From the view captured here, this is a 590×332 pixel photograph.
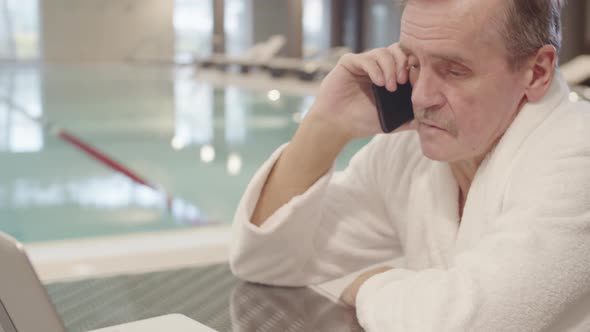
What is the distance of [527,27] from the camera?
1.12 meters

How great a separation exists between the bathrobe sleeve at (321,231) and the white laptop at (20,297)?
730mm

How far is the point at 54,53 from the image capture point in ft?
99.5

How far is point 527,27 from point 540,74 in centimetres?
9

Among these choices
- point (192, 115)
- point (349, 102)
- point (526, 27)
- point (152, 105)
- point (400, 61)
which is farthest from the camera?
point (152, 105)

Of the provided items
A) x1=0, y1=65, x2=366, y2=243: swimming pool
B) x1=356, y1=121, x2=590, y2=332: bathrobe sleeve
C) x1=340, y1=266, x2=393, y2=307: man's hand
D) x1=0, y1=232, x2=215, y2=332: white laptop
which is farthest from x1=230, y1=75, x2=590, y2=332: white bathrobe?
x1=0, y1=65, x2=366, y2=243: swimming pool

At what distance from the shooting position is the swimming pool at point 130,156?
5.08 meters

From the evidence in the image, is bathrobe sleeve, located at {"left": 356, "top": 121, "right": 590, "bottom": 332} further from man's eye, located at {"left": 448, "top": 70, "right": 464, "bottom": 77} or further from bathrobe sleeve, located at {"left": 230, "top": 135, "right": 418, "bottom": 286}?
bathrobe sleeve, located at {"left": 230, "top": 135, "right": 418, "bottom": 286}

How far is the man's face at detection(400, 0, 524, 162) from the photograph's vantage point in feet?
3.67

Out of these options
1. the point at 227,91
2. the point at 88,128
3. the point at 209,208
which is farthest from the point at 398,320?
the point at 227,91

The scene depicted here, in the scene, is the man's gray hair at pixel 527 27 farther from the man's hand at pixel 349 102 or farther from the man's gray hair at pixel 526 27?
the man's hand at pixel 349 102

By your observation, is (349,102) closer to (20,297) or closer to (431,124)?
(431,124)

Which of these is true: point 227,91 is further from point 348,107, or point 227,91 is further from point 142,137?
point 348,107

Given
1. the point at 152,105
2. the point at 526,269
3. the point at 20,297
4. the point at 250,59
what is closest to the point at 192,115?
the point at 152,105

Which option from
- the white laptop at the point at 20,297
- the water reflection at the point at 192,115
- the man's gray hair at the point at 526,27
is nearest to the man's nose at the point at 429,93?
the man's gray hair at the point at 526,27
